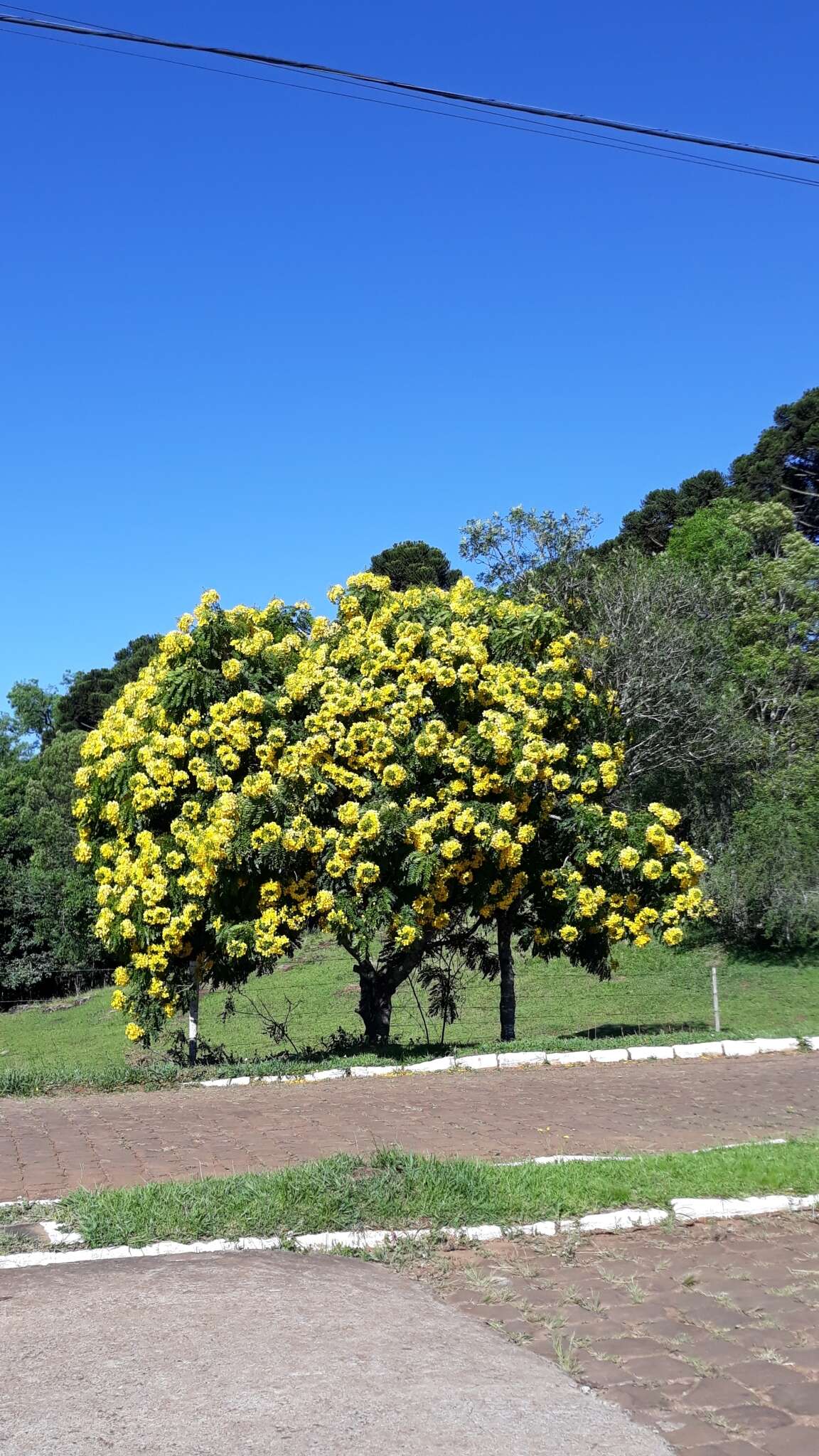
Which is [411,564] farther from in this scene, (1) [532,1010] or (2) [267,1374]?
(2) [267,1374]

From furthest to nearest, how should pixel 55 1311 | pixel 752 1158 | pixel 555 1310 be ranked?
pixel 752 1158, pixel 555 1310, pixel 55 1311

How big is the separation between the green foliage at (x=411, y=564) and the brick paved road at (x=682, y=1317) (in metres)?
38.0

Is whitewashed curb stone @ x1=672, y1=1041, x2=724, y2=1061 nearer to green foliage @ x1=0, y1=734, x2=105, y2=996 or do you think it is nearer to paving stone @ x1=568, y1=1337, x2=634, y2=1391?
paving stone @ x1=568, y1=1337, x2=634, y2=1391

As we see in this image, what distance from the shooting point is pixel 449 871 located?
44.2 ft

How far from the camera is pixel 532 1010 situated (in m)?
25.6

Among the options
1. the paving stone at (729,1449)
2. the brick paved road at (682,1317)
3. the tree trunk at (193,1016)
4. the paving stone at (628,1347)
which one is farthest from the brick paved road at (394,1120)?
the paving stone at (729,1449)

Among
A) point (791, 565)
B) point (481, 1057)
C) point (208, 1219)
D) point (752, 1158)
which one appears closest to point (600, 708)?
point (481, 1057)

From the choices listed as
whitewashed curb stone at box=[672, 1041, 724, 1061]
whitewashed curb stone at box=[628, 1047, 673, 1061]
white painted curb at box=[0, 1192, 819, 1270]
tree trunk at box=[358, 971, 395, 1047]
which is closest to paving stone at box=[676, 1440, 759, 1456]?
white painted curb at box=[0, 1192, 819, 1270]

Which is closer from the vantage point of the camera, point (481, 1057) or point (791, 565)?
point (481, 1057)

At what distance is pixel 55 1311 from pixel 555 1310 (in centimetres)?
201

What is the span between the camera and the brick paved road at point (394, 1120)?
7.66 metres

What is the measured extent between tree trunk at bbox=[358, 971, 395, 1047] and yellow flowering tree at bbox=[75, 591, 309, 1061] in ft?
6.28

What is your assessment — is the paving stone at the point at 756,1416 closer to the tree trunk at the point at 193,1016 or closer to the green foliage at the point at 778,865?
the tree trunk at the point at 193,1016

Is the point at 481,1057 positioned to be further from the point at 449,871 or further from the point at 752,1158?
the point at 752,1158
